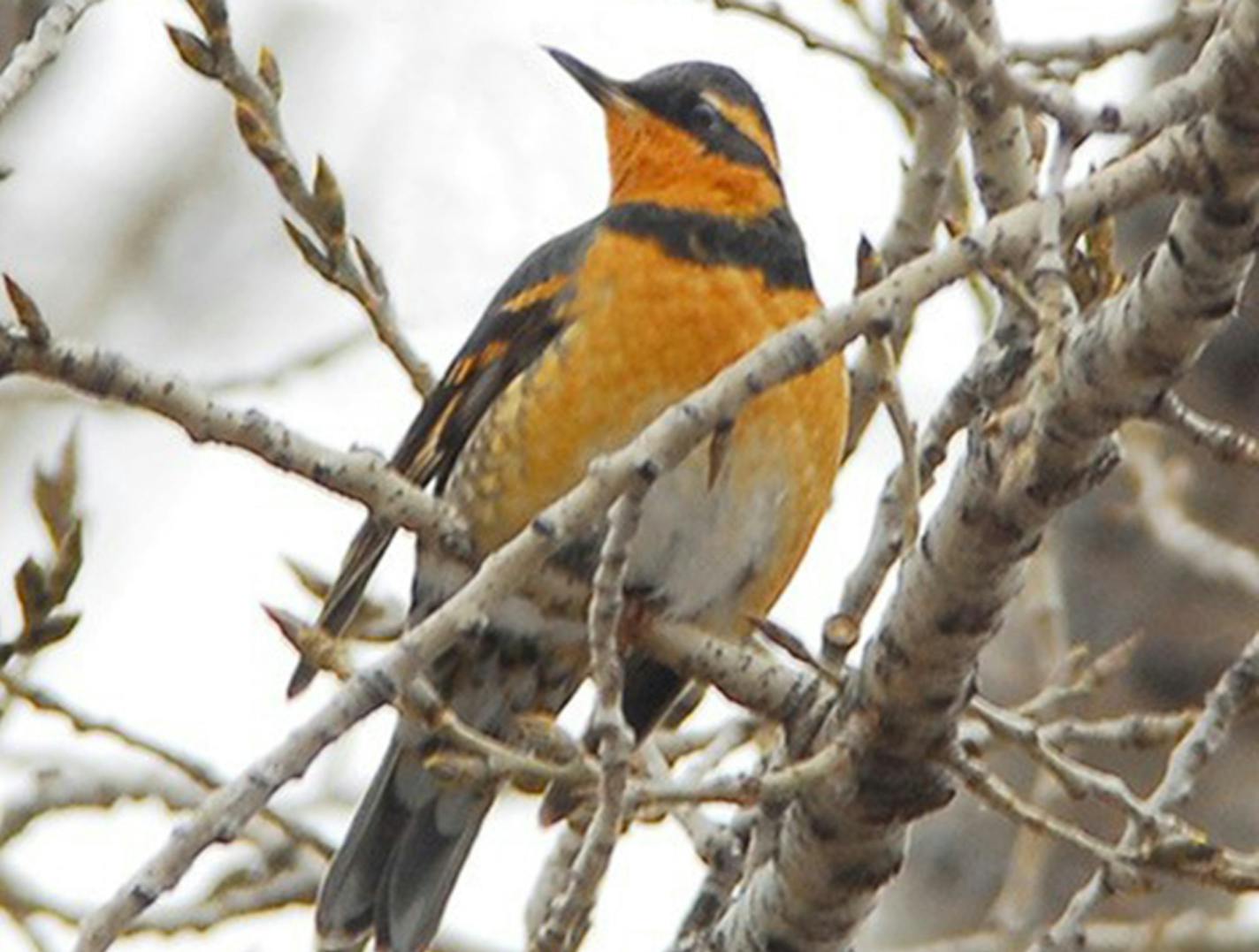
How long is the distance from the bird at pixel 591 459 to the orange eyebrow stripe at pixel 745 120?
17 cm

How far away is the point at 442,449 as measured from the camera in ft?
18.6

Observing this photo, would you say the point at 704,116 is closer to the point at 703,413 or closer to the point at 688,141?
the point at 688,141

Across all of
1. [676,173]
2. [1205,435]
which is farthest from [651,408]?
[1205,435]

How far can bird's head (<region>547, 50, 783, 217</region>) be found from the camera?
6.06 m

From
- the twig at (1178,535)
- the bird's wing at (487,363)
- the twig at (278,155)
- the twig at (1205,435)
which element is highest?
the twig at (1178,535)

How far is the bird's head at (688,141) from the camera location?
606 cm

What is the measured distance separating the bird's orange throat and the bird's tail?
1.30m

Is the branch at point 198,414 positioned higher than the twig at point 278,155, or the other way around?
the twig at point 278,155

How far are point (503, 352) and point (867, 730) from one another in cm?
185

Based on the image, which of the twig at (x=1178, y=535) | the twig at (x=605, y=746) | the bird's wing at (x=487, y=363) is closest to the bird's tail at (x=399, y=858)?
the bird's wing at (x=487, y=363)

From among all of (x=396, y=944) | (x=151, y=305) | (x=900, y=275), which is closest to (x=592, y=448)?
(x=396, y=944)

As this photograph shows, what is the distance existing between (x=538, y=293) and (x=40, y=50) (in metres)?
2.36

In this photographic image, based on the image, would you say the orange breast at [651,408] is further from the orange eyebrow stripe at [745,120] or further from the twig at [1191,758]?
the twig at [1191,758]

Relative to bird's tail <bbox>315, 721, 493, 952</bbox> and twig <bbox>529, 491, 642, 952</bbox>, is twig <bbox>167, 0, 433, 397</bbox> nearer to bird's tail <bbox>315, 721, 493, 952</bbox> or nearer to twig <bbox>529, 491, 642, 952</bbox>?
twig <bbox>529, 491, 642, 952</bbox>
